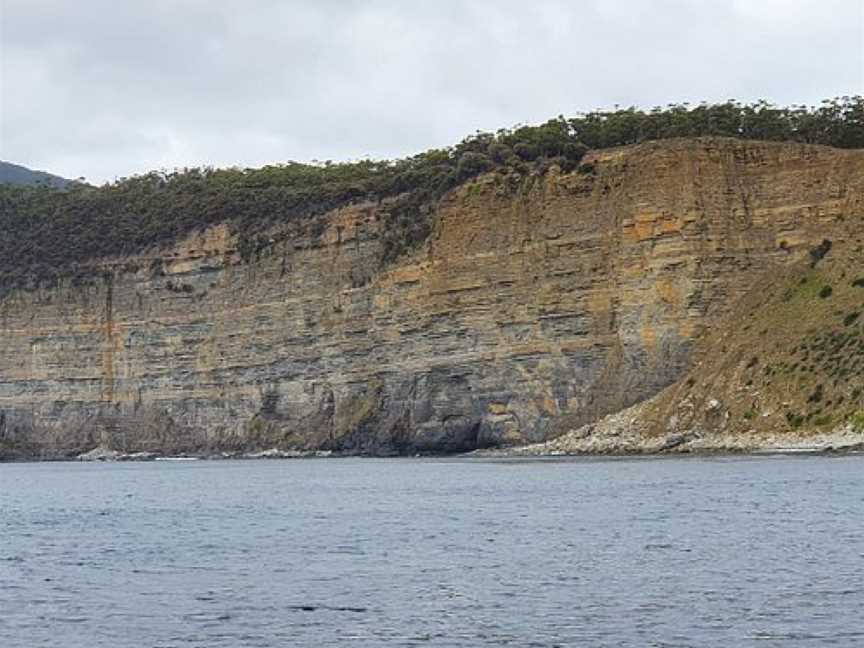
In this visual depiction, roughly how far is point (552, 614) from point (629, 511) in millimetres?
20864

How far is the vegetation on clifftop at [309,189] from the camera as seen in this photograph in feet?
328

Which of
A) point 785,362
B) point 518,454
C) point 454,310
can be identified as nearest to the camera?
point 785,362

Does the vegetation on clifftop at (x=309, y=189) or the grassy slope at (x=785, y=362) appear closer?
the grassy slope at (x=785, y=362)

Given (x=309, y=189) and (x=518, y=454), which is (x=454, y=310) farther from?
(x=309, y=189)

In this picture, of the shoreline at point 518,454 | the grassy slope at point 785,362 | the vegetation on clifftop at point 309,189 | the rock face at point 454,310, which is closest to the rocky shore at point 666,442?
the shoreline at point 518,454

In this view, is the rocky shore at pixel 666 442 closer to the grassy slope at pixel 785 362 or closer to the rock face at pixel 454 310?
the grassy slope at pixel 785 362

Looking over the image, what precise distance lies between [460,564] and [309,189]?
80.4 metres

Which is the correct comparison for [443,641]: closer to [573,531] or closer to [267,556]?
[267,556]

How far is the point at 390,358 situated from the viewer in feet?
330

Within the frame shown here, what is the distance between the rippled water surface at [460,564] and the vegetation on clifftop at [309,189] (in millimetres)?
38303

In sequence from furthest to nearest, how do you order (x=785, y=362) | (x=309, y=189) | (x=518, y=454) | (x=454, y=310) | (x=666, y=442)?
(x=309, y=189), (x=454, y=310), (x=518, y=454), (x=666, y=442), (x=785, y=362)

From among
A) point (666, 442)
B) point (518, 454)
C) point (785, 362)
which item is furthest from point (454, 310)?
point (785, 362)

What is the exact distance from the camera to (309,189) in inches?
4483

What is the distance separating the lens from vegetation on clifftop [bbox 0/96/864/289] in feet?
328
